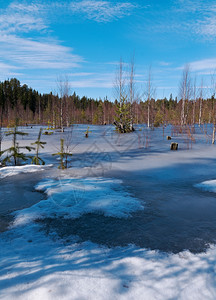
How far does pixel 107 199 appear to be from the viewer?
4500mm

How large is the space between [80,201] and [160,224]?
5.76 ft

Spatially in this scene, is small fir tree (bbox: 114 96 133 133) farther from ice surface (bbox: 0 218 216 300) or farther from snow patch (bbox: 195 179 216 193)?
ice surface (bbox: 0 218 216 300)

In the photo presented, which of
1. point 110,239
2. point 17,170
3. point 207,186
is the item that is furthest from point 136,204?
point 17,170

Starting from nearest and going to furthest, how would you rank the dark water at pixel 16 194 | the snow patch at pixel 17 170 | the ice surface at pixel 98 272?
the ice surface at pixel 98 272 → the dark water at pixel 16 194 → the snow patch at pixel 17 170

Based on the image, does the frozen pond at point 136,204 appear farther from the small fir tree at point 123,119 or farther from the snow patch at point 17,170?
the small fir tree at point 123,119

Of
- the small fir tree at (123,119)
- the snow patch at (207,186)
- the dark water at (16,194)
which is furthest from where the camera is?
the small fir tree at (123,119)

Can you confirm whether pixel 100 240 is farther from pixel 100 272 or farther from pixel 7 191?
pixel 7 191

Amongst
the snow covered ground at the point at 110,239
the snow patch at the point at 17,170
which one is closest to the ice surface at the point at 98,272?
the snow covered ground at the point at 110,239

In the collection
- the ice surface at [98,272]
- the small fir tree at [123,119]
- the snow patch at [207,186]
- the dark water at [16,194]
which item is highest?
the small fir tree at [123,119]

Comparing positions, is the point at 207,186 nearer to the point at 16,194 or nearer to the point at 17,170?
the point at 16,194

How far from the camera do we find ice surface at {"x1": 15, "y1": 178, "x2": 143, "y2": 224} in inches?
151

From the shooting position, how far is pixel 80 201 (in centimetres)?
440

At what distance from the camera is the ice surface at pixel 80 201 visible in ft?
12.6

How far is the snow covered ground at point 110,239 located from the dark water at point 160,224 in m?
0.01
